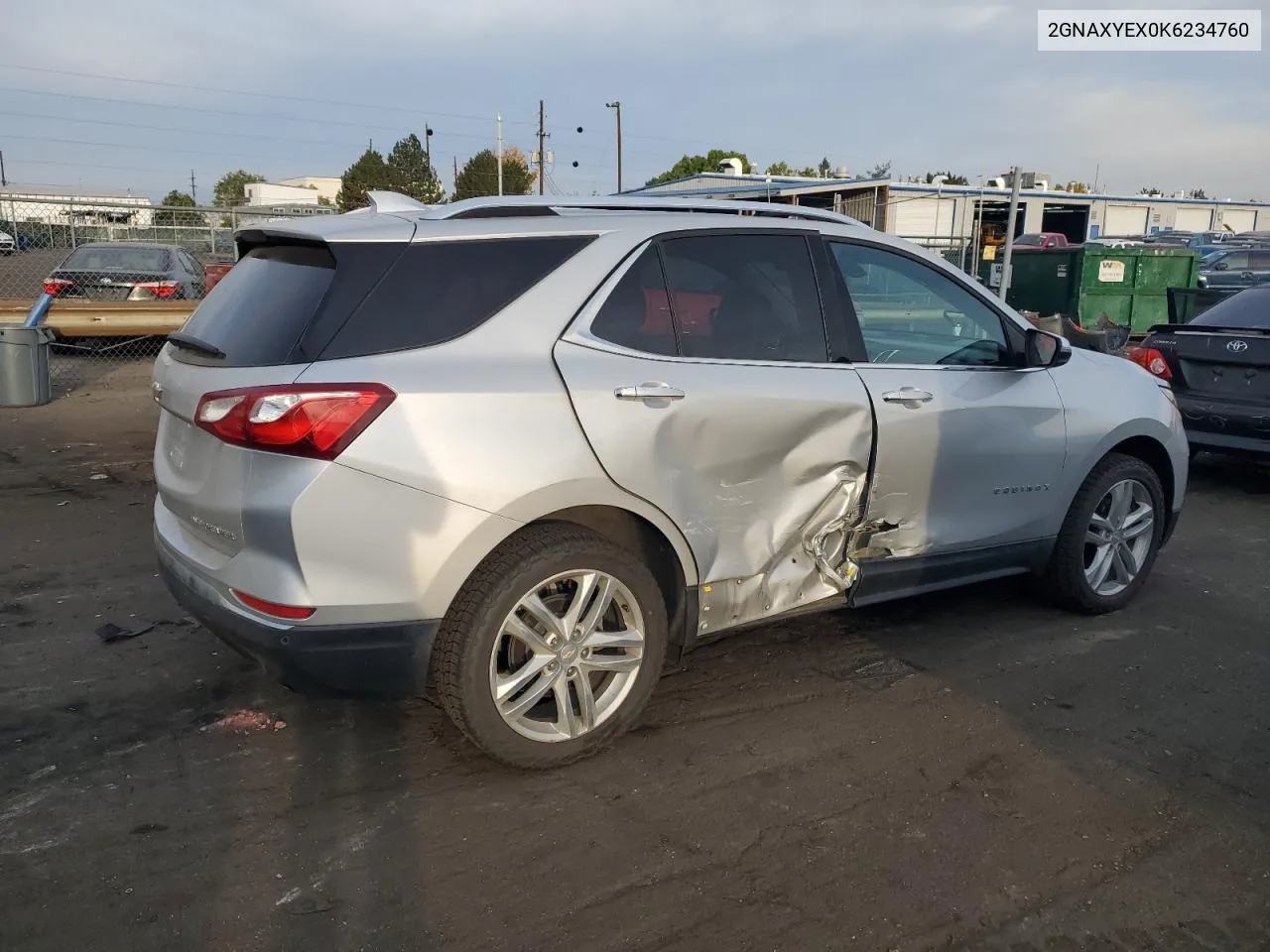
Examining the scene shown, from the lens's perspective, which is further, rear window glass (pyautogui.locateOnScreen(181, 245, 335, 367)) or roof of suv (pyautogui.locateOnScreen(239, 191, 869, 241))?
A: roof of suv (pyautogui.locateOnScreen(239, 191, 869, 241))

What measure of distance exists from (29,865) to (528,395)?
1.94 meters

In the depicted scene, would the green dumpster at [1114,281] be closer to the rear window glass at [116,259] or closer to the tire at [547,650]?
the rear window glass at [116,259]

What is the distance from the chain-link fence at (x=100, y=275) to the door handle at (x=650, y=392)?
8677 millimetres

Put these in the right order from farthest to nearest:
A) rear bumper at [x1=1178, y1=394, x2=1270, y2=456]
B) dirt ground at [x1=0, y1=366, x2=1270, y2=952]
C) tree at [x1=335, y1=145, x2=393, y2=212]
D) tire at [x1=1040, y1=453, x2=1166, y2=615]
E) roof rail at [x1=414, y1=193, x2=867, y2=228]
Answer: tree at [x1=335, y1=145, x2=393, y2=212]
rear bumper at [x1=1178, y1=394, x2=1270, y2=456]
tire at [x1=1040, y1=453, x2=1166, y2=615]
roof rail at [x1=414, y1=193, x2=867, y2=228]
dirt ground at [x1=0, y1=366, x2=1270, y2=952]

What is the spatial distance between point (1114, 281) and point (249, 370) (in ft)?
56.9

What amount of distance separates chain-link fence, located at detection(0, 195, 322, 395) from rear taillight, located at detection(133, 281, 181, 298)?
12 mm

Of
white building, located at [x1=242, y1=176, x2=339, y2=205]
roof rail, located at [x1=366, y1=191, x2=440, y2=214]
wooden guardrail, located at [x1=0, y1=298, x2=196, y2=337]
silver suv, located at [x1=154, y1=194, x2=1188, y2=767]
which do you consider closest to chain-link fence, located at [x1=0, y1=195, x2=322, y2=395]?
wooden guardrail, located at [x1=0, y1=298, x2=196, y2=337]

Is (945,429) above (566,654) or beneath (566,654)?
above

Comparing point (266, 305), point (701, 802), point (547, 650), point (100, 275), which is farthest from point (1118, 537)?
point (100, 275)

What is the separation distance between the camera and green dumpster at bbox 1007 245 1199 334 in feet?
56.6

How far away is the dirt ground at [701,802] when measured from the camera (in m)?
2.71

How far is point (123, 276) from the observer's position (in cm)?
1276

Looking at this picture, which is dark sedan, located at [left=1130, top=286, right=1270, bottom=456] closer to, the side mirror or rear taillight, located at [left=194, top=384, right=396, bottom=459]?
the side mirror

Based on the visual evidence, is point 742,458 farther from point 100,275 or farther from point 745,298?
point 100,275
